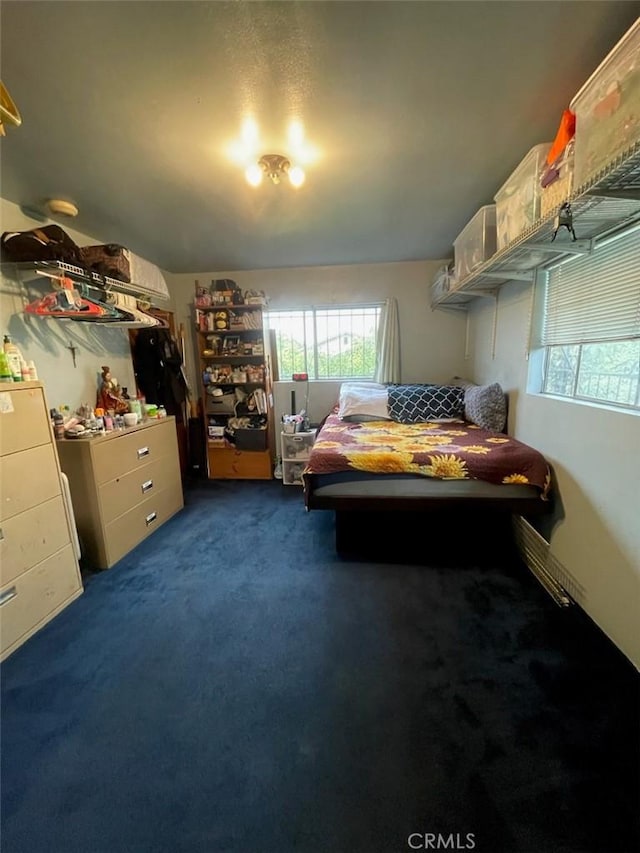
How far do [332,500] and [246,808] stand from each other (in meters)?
1.34

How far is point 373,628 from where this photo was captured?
164 cm

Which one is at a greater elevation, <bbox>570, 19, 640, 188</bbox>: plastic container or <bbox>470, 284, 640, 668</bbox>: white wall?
<bbox>570, 19, 640, 188</bbox>: plastic container

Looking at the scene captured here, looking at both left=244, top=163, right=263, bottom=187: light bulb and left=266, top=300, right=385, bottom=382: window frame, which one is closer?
left=244, top=163, right=263, bottom=187: light bulb

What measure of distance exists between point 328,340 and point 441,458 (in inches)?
93.2

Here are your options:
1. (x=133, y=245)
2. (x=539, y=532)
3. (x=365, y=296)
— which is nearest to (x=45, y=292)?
(x=133, y=245)

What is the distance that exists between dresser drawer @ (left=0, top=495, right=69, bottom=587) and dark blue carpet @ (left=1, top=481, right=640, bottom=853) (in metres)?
0.38

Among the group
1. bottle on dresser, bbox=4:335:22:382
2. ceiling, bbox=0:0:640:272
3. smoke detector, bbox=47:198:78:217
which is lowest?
bottle on dresser, bbox=4:335:22:382

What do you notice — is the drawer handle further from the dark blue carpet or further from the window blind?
the window blind

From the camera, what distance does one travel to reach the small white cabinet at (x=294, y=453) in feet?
11.2

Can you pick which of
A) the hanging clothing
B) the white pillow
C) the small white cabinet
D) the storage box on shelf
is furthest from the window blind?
the hanging clothing

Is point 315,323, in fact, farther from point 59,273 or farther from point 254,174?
point 59,273

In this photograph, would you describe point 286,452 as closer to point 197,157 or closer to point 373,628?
point 373,628

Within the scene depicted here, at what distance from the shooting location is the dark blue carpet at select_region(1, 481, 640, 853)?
0.95 meters

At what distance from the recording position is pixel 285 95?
1382 millimetres
